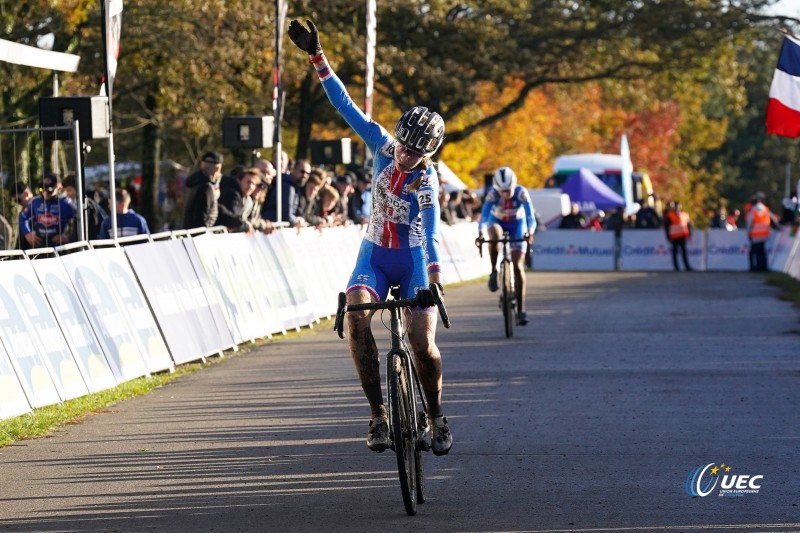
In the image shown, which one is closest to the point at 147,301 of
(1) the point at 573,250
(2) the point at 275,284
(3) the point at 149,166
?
(2) the point at 275,284

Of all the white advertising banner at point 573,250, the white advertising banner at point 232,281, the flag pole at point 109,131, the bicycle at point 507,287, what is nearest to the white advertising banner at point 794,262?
the white advertising banner at point 573,250

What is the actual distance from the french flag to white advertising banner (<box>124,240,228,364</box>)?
730 cm

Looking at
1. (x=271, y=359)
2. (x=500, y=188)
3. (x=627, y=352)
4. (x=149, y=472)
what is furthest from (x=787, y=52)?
(x=149, y=472)

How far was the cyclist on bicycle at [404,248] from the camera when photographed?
8664 mm

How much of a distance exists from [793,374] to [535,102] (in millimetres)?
55086

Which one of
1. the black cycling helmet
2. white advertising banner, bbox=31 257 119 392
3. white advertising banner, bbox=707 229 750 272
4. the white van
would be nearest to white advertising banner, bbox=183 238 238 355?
white advertising banner, bbox=31 257 119 392

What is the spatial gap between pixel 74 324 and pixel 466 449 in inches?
157

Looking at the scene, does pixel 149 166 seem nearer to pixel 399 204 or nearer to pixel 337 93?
pixel 337 93

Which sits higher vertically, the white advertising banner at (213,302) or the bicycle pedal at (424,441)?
the bicycle pedal at (424,441)

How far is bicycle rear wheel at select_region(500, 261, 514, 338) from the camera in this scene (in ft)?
61.5

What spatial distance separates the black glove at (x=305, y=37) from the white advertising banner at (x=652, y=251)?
32975mm

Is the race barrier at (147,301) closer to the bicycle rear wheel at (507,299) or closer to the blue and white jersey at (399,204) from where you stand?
the bicycle rear wheel at (507,299)

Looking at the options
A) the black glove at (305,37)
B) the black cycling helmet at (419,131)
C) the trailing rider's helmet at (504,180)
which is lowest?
the trailing rider's helmet at (504,180)

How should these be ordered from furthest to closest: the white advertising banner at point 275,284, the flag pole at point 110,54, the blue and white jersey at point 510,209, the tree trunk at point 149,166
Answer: the tree trunk at point 149,166
the blue and white jersey at point 510,209
the white advertising banner at point 275,284
the flag pole at point 110,54
